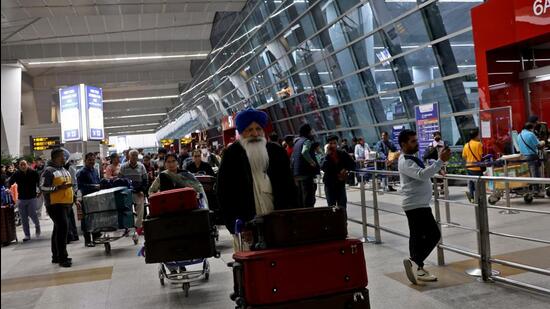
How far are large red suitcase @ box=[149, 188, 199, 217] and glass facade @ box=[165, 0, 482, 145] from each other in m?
9.58

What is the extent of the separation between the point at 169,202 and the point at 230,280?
139 centimetres

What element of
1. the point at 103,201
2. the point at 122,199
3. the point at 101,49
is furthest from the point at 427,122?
the point at 101,49

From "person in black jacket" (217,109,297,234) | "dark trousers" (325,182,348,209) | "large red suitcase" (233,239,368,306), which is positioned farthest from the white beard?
"dark trousers" (325,182,348,209)

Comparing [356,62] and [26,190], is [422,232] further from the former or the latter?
[356,62]

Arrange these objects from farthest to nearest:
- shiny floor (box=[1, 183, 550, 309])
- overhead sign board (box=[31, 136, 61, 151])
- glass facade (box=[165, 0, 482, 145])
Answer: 1. overhead sign board (box=[31, 136, 61, 151])
2. glass facade (box=[165, 0, 482, 145])
3. shiny floor (box=[1, 183, 550, 309])

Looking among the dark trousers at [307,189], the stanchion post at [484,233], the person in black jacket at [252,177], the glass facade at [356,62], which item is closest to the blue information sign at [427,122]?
the glass facade at [356,62]

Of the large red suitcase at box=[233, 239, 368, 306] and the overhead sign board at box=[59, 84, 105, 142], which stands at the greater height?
the overhead sign board at box=[59, 84, 105, 142]

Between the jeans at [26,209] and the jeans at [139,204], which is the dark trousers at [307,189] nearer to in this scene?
the jeans at [139,204]

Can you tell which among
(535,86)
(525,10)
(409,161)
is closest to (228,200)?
(409,161)

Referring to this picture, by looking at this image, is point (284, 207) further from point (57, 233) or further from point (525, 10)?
point (525, 10)

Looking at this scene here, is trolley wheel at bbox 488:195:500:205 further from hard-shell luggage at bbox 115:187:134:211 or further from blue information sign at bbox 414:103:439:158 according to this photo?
hard-shell luggage at bbox 115:187:134:211

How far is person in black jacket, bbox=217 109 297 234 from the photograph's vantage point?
3734 millimetres

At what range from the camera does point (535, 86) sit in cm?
1209

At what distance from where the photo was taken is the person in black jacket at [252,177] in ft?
12.3
